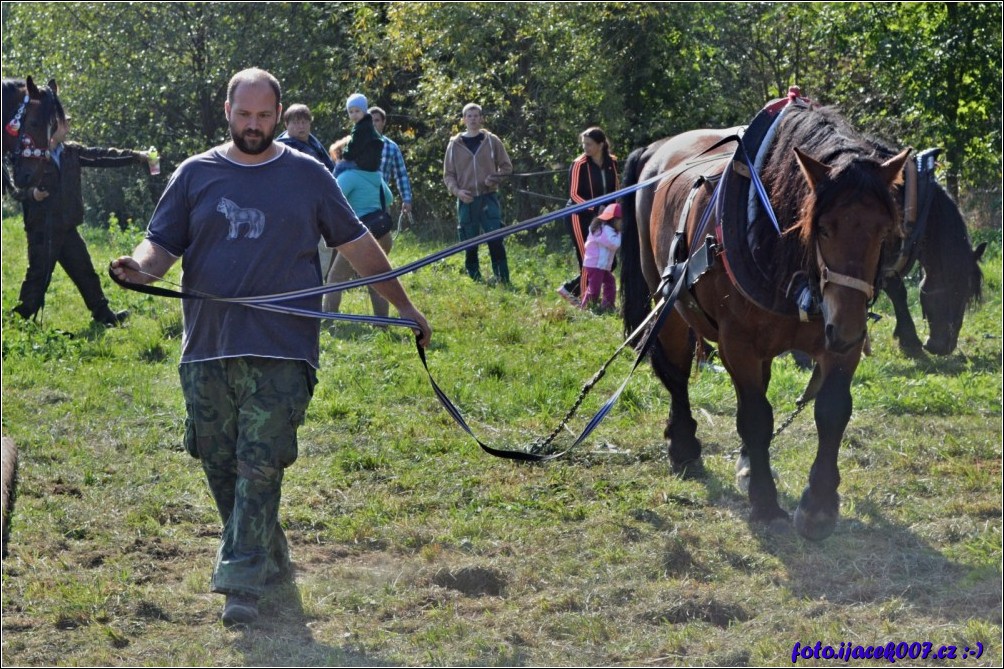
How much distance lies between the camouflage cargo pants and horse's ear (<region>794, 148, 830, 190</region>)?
2.00 meters

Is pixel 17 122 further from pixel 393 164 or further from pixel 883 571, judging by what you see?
pixel 883 571

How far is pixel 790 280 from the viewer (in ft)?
17.1

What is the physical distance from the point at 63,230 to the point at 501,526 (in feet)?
21.1

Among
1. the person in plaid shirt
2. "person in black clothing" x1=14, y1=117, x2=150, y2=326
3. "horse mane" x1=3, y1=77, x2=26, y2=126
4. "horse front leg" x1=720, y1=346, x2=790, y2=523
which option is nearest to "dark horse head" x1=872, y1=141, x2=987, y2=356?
"horse front leg" x1=720, y1=346, x2=790, y2=523

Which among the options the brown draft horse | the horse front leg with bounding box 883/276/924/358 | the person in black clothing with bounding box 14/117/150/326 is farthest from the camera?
the person in black clothing with bounding box 14/117/150/326

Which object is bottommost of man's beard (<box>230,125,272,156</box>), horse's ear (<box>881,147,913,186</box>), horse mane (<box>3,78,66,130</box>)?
horse's ear (<box>881,147,913,186</box>)

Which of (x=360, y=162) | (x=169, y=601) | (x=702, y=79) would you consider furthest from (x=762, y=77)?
(x=169, y=601)

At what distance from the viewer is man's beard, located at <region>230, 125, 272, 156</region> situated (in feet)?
15.4

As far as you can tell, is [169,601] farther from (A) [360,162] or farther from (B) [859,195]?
(A) [360,162]

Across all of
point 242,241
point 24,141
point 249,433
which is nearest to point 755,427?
point 249,433

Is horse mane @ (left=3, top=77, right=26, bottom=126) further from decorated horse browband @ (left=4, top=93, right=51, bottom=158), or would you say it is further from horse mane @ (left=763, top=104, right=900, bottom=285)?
horse mane @ (left=763, top=104, right=900, bottom=285)

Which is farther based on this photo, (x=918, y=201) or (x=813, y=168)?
(x=918, y=201)

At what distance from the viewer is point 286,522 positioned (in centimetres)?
591

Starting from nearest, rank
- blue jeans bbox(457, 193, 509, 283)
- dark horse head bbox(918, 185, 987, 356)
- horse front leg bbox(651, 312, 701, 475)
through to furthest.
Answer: horse front leg bbox(651, 312, 701, 475), dark horse head bbox(918, 185, 987, 356), blue jeans bbox(457, 193, 509, 283)
